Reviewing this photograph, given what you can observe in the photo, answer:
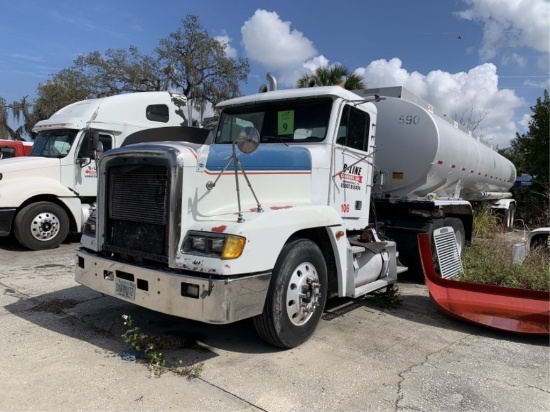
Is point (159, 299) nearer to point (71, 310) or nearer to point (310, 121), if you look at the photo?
point (71, 310)

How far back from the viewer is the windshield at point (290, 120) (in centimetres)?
509

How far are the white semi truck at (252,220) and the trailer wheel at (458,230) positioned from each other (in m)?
2.66

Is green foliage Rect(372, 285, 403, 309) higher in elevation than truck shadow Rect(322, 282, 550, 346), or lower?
higher

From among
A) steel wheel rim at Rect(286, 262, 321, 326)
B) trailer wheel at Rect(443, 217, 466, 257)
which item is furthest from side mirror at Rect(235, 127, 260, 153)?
trailer wheel at Rect(443, 217, 466, 257)

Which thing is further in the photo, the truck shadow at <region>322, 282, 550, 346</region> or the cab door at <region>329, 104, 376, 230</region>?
the cab door at <region>329, 104, 376, 230</region>

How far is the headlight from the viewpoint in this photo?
3545mm

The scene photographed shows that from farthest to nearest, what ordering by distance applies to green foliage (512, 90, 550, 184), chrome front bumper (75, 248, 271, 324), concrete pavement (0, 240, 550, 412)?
green foliage (512, 90, 550, 184), chrome front bumper (75, 248, 271, 324), concrete pavement (0, 240, 550, 412)

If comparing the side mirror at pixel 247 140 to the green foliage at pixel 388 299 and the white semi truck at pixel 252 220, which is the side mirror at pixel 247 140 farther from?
the green foliage at pixel 388 299

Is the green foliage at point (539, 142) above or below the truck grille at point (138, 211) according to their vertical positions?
above

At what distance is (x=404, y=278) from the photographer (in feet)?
26.0

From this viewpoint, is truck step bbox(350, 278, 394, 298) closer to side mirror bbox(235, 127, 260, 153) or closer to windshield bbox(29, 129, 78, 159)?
side mirror bbox(235, 127, 260, 153)

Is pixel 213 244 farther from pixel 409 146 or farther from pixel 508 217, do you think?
pixel 508 217

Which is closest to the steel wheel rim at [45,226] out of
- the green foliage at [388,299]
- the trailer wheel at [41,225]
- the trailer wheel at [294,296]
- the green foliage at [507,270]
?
the trailer wheel at [41,225]

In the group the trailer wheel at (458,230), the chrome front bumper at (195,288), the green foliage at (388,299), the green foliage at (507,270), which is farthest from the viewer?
the trailer wheel at (458,230)
